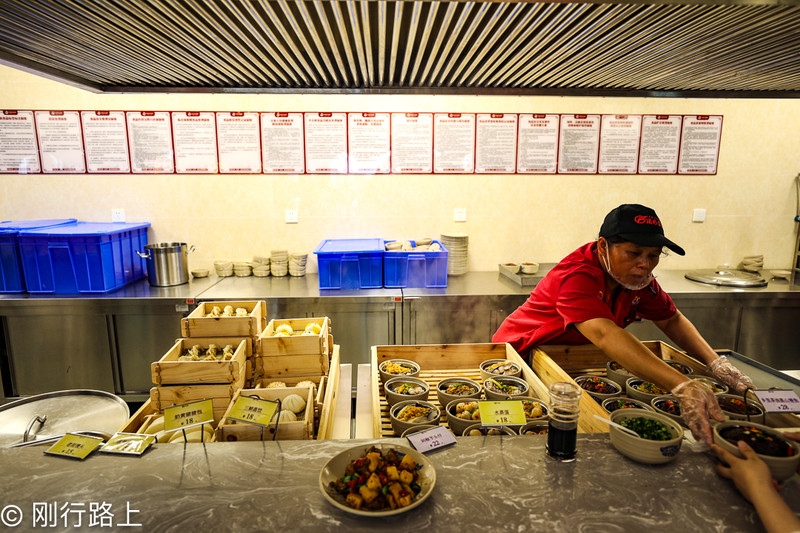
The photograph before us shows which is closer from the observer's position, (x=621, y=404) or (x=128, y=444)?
(x=128, y=444)

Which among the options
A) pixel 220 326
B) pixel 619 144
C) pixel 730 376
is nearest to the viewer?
pixel 730 376

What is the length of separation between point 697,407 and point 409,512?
1020 mm

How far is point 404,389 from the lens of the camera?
188 centimetres

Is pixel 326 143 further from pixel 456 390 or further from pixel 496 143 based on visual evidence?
pixel 456 390

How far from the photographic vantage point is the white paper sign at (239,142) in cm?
411

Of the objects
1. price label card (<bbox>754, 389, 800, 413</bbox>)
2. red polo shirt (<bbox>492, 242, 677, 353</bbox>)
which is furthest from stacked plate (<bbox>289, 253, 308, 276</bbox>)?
price label card (<bbox>754, 389, 800, 413</bbox>)

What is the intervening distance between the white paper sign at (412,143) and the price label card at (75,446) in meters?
3.26

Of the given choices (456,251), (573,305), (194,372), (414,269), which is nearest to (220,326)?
(194,372)

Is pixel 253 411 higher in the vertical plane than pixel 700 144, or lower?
lower

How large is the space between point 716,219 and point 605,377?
325cm

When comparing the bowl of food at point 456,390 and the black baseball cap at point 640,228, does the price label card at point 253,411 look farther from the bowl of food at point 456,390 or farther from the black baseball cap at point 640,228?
the black baseball cap at point 640,228

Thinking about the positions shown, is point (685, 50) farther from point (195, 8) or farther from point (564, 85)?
point (195, 8)

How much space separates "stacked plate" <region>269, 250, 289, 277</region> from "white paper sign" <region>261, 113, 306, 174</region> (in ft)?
2.42

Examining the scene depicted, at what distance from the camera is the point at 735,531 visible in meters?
1.07
